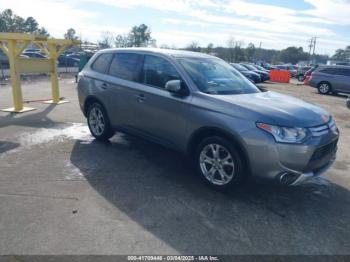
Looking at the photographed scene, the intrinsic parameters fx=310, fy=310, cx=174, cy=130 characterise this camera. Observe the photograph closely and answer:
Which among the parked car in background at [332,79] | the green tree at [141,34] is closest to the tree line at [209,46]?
the green tree at [141,34]

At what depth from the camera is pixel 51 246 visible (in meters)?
2.89

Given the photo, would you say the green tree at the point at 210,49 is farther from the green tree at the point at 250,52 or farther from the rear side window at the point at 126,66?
the rear side window at the point at 126,66

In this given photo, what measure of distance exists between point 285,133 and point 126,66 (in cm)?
299

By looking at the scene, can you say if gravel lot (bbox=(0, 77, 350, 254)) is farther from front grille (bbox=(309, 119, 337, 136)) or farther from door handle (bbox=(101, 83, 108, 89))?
door handle (bbox=(101, 83, 108, 89))

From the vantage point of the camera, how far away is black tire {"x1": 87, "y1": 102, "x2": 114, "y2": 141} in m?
5.77

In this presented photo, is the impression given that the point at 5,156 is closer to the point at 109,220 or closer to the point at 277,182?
the point at 109,220

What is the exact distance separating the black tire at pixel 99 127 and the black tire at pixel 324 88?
15.6 meters

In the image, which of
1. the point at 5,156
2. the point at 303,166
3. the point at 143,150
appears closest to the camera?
the point at 303,166

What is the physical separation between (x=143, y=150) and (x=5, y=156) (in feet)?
7.62

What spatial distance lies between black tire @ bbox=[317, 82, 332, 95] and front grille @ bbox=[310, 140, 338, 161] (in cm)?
1536

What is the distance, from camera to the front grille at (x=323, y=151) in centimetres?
364

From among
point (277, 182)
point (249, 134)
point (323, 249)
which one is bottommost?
point (323, 249)

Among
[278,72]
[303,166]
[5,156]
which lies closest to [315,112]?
[303,166]

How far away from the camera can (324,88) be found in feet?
58.7
